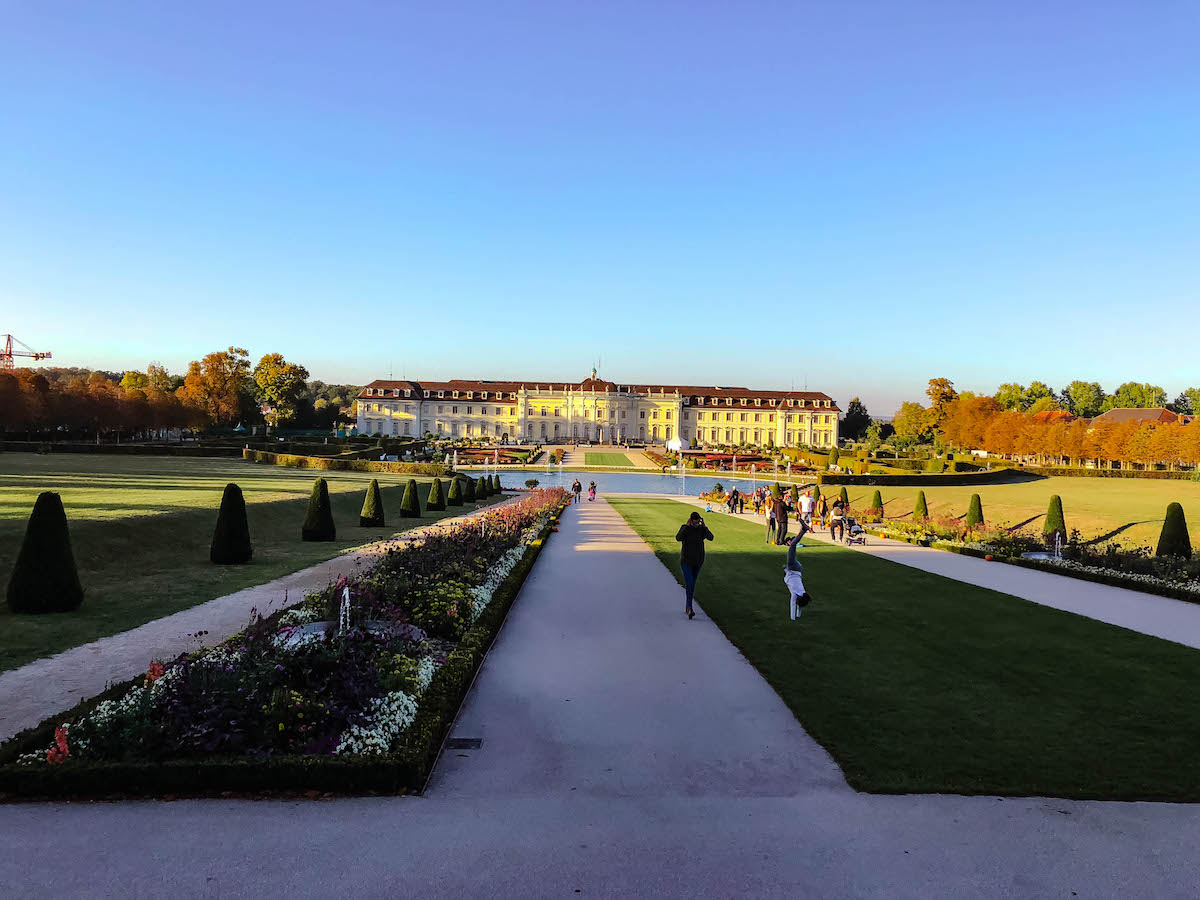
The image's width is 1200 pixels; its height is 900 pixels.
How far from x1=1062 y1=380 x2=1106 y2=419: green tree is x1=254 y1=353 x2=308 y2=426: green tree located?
116160 millimetres

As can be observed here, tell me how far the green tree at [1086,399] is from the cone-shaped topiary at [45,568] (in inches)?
5405

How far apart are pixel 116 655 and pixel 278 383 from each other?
76420 mm

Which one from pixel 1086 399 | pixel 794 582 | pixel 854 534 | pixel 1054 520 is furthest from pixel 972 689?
pixel 1086 399

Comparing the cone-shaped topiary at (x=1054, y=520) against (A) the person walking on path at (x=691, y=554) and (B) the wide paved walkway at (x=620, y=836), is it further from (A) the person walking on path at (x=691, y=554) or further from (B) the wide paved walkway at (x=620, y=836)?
(B) the wide paved walkway at (x=620, y=836)

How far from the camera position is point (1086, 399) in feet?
400

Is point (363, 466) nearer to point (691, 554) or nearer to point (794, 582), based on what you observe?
point (691, 554)

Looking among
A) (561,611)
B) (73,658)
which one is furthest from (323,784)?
(561,611)

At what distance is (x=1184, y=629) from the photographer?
10055mm

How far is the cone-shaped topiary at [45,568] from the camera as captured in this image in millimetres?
9609

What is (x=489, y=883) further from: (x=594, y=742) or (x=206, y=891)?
(x=594, y=742)

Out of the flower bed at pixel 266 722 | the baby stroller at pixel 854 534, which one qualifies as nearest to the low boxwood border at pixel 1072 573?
the baby stroller at pixel 854 534

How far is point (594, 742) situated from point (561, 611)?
15.8 ft

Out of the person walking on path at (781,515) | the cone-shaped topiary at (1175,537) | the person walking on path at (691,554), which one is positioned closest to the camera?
the person walking on path at (691,554)

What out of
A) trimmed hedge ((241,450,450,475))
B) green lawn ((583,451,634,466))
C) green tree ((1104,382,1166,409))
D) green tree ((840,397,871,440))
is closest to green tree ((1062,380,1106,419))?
green tree ((1104,382,1166,409))
